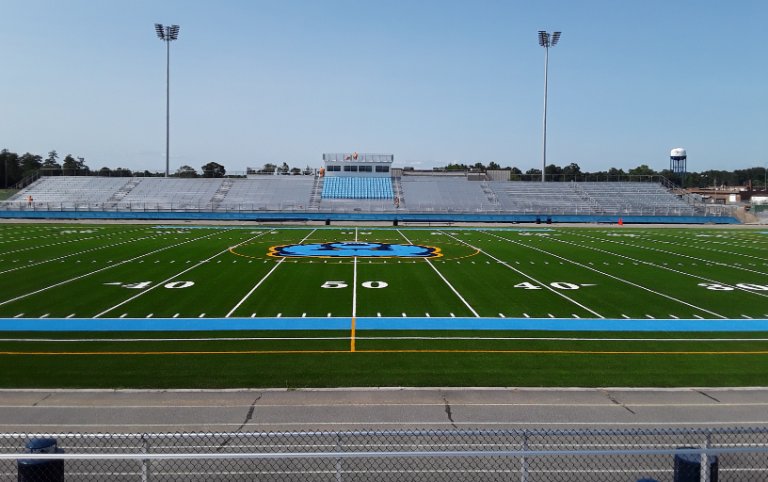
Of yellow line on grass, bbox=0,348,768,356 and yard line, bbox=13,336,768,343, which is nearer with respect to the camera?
yellow line on grass, bbox=0,348,768,356

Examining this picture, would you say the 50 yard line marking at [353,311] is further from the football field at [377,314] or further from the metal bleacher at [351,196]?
the metal bleacher at [351,196]

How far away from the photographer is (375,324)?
17.3 metres

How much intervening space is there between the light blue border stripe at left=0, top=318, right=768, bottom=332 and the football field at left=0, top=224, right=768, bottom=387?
0.08 meters

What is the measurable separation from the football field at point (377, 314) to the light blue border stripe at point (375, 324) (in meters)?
0.08

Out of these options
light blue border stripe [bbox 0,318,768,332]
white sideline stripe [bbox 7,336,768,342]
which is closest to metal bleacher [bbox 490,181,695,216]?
light blue border stripe [bbox 0,318,768,332]

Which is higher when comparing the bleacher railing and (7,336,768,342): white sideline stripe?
the bleacher railing

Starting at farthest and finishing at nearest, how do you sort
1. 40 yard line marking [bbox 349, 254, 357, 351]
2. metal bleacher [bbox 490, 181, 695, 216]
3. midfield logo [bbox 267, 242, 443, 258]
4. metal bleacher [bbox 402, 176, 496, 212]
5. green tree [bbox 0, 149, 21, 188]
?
green tree [bbox 0, 149, 21, 188] → metal bleacher [bbox 402, 176, 496, 212] → metal bleacher [bbox 490, 181, 695, 216] → midfield logo [bbox 267, 242, 443, 258] → 40 yard line marking [bbox 349, 254, 357, 351]

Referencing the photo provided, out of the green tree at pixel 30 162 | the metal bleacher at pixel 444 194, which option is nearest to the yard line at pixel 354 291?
the metal bleacher at pixel 444 194

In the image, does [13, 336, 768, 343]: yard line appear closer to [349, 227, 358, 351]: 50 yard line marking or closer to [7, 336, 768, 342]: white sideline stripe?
[7, 336, 768, 342]: white sideline stripe

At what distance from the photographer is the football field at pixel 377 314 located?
1319 cm

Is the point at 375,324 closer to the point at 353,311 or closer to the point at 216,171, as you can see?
the point at 353,311

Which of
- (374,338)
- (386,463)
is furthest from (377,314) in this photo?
(386,463)

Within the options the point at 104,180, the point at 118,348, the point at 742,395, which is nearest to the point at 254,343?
the point at 118,348

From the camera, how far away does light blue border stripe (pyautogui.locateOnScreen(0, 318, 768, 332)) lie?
16781mm
